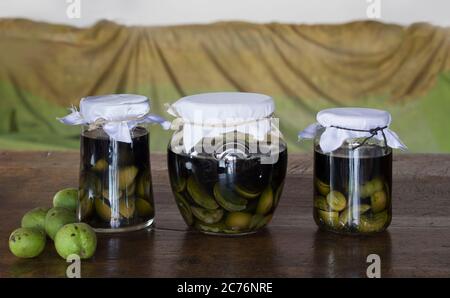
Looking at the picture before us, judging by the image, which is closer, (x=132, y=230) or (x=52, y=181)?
(x=132, y=230)

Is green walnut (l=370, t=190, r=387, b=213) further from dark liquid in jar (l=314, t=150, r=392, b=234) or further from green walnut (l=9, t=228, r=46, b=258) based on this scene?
green walnut (l=9, t=228, r=46, b=258)

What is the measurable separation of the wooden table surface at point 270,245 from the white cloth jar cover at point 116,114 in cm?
13

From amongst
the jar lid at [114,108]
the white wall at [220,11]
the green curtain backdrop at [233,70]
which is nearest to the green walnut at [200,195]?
the jar lid at [114,108]

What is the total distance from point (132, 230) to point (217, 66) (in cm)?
172

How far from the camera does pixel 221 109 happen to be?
0.92 meters

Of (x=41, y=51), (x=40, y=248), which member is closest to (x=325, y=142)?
(x=40, y=248)

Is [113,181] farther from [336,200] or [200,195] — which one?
[336,200]

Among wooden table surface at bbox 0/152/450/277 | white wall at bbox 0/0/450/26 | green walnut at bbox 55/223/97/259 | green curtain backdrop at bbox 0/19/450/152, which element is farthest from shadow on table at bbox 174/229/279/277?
white wall at bbox 0/0/450/26

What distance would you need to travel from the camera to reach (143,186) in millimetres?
1000

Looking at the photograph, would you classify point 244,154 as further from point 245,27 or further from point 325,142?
point 245,27

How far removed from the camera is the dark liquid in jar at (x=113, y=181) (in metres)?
0.97

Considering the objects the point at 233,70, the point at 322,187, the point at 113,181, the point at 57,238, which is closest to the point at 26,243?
the point at 57,238

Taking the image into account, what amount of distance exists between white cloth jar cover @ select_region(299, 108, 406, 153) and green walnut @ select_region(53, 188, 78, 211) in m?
0.34

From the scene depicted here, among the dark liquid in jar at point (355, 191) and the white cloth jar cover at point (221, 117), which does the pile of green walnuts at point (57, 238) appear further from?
the dark liquid in jar at point (355, 191)
